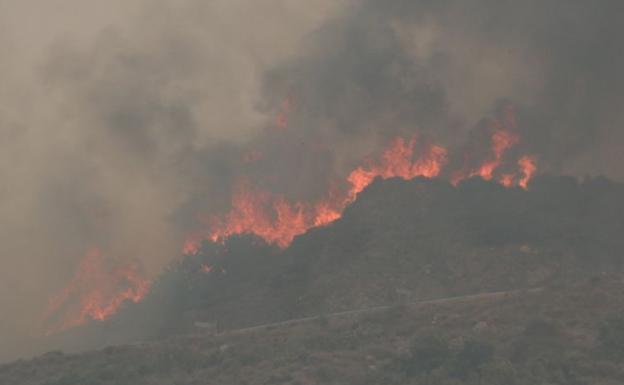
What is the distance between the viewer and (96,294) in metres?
81.8

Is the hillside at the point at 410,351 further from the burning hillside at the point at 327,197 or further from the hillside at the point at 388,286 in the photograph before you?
the burning hillside at the point at 327,197

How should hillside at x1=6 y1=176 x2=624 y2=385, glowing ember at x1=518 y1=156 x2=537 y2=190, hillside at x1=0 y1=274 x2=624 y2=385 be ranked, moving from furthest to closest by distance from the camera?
1. glowing ember at x1=518 y1=156 x2=537 y2=190
2. hillside at x1=6 y1=176 x2=624 y2=385
3. hillside at x1=0 y1=274 x2=624 y2=385

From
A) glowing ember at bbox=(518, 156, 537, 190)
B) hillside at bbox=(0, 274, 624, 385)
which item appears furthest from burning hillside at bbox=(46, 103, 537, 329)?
hillside at bbox=(0, 274, 624, 385)

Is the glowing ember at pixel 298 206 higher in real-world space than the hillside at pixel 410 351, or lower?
higher

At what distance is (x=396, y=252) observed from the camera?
220ft

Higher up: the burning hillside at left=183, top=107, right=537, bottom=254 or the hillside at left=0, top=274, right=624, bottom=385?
the burning hillside at left=183, top=107, right=537, bottom=254

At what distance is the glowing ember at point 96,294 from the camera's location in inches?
3150

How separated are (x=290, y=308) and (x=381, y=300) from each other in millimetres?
8438

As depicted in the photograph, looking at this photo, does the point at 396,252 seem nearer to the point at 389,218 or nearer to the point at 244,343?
the point at 389,218

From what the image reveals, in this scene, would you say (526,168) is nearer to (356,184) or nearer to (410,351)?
(356,184)

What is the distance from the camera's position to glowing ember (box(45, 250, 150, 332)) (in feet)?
262

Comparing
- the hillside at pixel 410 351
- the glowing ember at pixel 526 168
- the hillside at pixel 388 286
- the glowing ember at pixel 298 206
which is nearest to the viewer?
the hillside at pixel 410 351

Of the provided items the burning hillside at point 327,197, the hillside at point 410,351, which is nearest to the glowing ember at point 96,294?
the burning hillside at point 327,197

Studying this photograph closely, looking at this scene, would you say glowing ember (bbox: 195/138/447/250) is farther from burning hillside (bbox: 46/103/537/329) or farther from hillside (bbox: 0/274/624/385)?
hillside (bbox: 0/274/624/385)
